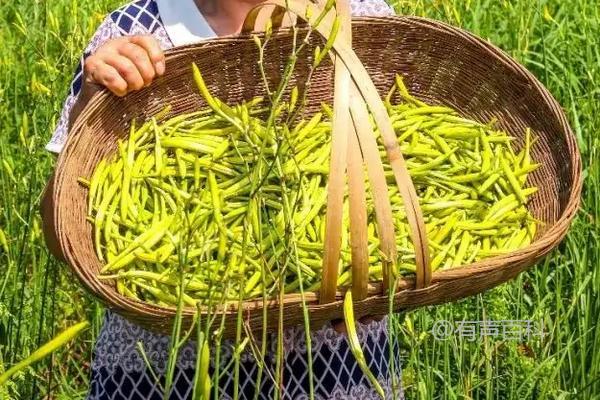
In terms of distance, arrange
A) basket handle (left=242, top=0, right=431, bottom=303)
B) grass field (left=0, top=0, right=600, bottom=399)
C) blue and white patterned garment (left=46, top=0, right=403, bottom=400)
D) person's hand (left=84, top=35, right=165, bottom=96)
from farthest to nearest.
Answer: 1. grass field (left=0, top=0, right=600, bottom=399)
2. blue and white patterned garment (left=46, top=0, right=403, bottom=400)
3. person's hand (left=84, top=35, right=165, bottom=96)
4. basket handle (left=242, top=0, right=431, bottom=303)

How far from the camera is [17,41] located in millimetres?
2910

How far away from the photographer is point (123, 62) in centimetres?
134

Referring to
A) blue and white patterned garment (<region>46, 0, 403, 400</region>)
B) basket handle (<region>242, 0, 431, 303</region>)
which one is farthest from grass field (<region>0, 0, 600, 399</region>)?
basket handle (<region>242, 0, 431, 303</region>)

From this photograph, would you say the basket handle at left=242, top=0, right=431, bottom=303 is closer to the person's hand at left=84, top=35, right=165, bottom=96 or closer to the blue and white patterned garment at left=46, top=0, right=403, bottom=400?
the person's hand at left=84, top=35, right=165, bottom=96

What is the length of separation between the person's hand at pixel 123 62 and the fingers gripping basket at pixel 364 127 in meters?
0.03

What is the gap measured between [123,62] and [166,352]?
395 millimetres

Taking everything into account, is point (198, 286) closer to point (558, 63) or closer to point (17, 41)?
point (558, 63)

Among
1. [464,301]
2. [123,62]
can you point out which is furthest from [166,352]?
[464,301]

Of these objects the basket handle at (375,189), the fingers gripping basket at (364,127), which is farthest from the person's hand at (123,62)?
the basket handle at (375,189)

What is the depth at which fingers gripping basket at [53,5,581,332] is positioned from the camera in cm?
118

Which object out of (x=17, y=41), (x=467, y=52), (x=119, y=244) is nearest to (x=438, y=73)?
(x=467, y=52)

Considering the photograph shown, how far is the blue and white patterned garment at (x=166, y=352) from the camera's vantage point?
1.47m

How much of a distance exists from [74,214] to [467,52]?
61cm

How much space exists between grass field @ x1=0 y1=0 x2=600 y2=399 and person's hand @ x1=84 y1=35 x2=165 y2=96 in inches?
10.8
